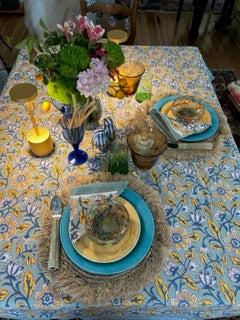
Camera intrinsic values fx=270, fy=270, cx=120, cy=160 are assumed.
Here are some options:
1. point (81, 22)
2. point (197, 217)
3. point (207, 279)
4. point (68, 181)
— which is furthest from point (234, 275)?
point (81, 22)

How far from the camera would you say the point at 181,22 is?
3.18m

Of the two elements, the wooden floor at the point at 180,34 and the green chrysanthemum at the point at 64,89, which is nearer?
the green chrysanthemum at the point at 64,89

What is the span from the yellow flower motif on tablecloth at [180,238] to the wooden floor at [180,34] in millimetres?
2231

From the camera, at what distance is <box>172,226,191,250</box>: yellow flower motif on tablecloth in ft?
2.43

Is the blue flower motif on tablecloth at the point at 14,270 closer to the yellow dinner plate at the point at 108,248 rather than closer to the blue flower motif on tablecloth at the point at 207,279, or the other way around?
the yellow dinner plate at the point at 108,248

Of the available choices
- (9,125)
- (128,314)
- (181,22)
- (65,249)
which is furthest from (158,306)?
(181,22)

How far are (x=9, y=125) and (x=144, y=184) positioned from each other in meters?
0.56

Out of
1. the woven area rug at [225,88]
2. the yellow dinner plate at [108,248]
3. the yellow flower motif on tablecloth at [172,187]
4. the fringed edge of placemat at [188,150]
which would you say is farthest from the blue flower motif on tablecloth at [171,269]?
the woven area rug at [225,88]

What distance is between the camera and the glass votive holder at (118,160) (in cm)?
86

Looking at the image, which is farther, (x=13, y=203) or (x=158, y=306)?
(x=13, y=203)

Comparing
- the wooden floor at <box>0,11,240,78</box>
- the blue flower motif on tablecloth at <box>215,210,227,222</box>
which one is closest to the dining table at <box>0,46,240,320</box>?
the blue flower motif on tablecloth at <box>215,210,227,222</box>

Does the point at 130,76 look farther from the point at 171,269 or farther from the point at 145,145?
the point at 171,269

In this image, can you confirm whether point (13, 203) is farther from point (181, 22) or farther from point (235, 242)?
point (181, 22)

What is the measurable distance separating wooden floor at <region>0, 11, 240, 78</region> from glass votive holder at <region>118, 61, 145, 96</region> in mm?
1791
